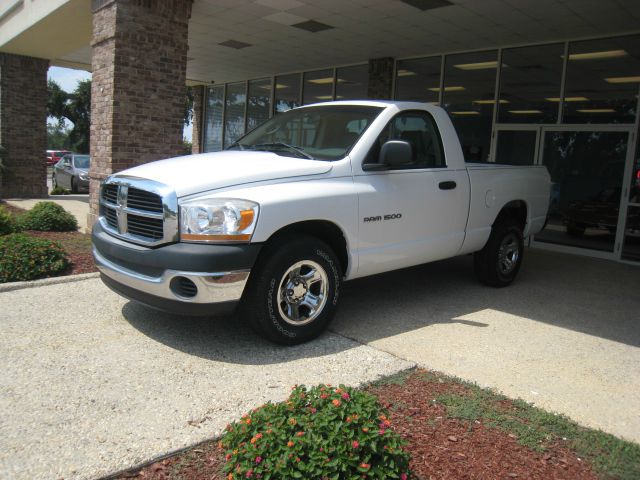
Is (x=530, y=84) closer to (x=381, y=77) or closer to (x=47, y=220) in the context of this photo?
(x=381, y=77)

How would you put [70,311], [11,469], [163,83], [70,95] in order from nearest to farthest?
[11,469], [70,311], [163,83], [70,95]

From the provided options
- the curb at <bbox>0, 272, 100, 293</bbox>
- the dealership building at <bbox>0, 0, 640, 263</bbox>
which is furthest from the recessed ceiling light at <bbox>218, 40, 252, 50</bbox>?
the curb at <bbox>0, 272, 100, 293</bbox>

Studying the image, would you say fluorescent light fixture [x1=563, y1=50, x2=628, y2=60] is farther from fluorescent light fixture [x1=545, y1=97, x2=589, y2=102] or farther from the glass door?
the glass door

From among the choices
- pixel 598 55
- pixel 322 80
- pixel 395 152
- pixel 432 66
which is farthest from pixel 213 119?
pixel 395 152

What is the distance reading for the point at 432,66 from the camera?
42.0 ft

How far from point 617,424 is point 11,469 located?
349cm

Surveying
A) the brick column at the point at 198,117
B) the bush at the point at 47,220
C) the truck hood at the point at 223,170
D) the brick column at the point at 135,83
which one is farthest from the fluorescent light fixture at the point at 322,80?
the truck hood at the point at 223,170

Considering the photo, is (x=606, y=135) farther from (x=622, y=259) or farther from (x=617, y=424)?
(x=617, y=424)

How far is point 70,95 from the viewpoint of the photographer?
58500 millimetres

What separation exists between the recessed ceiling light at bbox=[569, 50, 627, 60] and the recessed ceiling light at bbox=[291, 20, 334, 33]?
4750 millimetres

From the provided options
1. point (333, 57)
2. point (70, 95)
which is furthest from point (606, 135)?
point (70, 95)

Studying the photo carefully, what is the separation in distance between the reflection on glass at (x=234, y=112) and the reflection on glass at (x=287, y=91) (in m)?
1.91

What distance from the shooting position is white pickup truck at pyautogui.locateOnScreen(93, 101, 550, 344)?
396 centimetres

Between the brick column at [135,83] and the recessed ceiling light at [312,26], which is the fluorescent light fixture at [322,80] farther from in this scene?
the brick column at [135,83]
